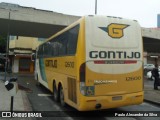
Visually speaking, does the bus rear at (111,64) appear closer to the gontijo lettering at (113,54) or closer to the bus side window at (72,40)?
the gontijo lettering at (113,54)

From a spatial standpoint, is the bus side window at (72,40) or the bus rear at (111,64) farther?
the bus side window at (72,40)

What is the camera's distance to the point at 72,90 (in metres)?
10.0

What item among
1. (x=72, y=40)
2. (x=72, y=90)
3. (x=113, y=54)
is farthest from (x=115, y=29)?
(x=72, y=90)

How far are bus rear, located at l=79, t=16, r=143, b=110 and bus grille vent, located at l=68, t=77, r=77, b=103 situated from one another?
0.60 m

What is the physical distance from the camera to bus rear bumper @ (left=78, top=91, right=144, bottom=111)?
913 centimetres

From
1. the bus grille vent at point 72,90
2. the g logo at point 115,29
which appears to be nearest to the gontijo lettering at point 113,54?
the g logo at point 115,29

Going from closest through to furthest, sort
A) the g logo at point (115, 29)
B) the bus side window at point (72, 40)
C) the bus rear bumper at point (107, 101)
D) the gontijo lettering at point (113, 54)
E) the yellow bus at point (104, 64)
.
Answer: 1. the bus rear bumper at point (107, 101)
2. the yellow bus at point (104, 64)
3. the gontijo lettering at point (113, 54)
4. the g logo at point (115, 29)
5. the bus side window at point (72, 40)

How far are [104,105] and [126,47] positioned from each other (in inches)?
81.5

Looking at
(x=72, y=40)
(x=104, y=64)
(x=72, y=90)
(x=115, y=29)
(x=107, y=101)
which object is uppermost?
(x=115, y=29)

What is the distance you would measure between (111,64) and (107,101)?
1.19m

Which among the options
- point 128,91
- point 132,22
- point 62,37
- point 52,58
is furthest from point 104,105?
point 52,58

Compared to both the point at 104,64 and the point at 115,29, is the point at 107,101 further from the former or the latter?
the point at 115,29

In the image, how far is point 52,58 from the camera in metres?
14.5

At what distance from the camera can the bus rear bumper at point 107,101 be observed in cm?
913
